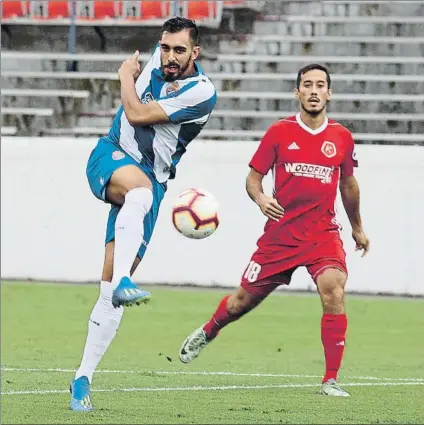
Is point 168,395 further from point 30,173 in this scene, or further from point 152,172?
point 30,173

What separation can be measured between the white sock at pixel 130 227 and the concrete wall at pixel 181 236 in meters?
7.77

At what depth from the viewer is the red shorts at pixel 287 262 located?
7582 millimetres

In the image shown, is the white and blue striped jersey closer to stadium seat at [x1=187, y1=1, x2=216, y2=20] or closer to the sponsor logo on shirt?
the sponsor logo on shirt

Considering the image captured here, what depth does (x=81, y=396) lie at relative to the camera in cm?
638

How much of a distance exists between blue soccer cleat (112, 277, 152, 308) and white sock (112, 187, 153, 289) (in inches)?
7.7

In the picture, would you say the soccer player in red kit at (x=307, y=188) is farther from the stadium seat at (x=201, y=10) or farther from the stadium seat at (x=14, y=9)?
the stadium seat at (x=14, y=9)

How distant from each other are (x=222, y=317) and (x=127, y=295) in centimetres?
216

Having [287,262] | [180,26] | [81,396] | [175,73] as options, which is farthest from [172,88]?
[81,396]

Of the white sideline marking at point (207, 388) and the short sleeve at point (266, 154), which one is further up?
the short sleeve at point (266, 154)

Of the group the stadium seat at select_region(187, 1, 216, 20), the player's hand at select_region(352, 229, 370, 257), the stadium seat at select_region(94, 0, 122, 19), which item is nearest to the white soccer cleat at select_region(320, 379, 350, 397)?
the player's hand at select_region(352, 229, 370, 257)

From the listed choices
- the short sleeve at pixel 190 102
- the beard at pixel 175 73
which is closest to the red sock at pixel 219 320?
the short sleeve at pixel 190 102

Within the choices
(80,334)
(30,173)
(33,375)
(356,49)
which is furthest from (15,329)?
(356,49)

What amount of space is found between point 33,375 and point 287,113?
33.1 ft

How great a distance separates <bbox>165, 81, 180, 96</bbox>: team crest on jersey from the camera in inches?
265
